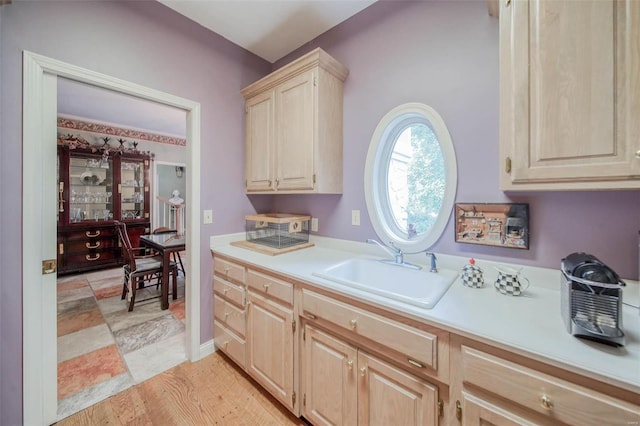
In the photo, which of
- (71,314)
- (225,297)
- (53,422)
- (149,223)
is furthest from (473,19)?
(149,223)

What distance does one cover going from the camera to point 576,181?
88cm

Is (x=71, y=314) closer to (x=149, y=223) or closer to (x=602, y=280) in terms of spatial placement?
(x=149, y=223)

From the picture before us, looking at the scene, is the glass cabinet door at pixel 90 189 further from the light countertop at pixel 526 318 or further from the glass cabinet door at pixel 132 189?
the light countertop at pixel 526 318

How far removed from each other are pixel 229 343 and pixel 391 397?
135 cm

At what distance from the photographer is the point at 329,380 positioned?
4.10 ft

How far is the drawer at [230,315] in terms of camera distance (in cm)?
178

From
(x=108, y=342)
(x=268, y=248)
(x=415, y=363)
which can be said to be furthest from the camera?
(x=108, y=342)

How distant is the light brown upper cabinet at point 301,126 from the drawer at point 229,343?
120cm

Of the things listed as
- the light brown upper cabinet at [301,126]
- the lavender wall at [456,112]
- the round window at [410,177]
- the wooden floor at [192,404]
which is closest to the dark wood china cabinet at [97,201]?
the wooden floor at [192,404]

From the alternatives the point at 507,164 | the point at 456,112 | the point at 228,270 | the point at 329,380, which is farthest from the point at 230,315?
the point at 456,112

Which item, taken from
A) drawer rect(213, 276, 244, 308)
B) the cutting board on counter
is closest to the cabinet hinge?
the cutting board on counter

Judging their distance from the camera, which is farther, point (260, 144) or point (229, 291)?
point (260, 144)

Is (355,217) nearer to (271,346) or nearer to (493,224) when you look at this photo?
(493,224)

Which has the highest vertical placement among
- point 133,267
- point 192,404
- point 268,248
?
point 268,248
